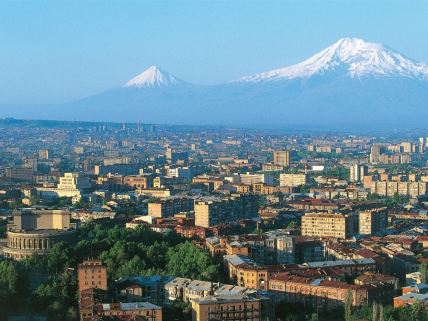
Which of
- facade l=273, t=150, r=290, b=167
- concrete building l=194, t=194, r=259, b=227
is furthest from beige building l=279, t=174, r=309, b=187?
concrete building l=194, t=194, r=259, b=227

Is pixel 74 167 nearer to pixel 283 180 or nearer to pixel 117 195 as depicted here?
pixel 283 180

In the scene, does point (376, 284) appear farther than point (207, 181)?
No

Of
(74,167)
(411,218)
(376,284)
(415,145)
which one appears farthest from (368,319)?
(415,145)

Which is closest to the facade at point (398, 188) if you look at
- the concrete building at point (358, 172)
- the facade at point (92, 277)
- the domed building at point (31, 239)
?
the concrete building at point (358, 172)

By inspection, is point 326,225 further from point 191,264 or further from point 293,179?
point 293,179

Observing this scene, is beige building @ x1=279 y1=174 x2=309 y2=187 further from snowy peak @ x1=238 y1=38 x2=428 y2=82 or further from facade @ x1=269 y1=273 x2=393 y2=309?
snowy peak @ x1=238 y1=38 x2=428 y2=82

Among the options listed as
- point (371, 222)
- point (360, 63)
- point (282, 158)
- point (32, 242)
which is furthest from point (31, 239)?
point (360, 63)
